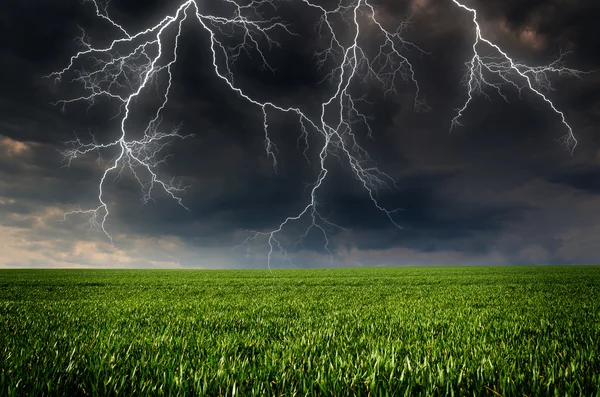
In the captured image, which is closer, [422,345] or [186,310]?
[422,345]

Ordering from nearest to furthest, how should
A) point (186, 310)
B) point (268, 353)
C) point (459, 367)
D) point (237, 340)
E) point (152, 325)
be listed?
point (459, 367), point (268, 353), point (237, 340), point (152, 325), point (186, 310)

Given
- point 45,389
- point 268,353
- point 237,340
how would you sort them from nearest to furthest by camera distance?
point 45,389 < point 268,353 < point 237,340

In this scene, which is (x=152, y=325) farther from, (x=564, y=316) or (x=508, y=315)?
(x=564, y=316)

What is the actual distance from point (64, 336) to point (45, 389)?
104 inches

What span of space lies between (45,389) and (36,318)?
5.52 metres

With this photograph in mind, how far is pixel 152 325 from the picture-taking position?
19.3 feet

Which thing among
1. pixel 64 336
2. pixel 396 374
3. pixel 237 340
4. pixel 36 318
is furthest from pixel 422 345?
pixel 36 318

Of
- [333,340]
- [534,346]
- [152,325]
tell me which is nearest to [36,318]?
[152,325]

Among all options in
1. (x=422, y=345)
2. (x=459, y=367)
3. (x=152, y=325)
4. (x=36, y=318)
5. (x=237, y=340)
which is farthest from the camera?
(x=36, y=318)

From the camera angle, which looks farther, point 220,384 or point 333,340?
point 333,340

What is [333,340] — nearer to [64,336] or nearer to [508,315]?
[64,336]

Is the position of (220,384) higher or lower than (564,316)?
higher

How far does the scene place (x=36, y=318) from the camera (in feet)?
22.1

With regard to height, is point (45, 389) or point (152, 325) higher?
point (45, 389)
